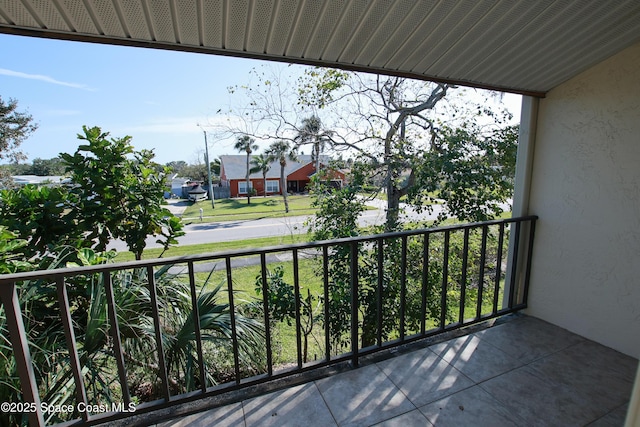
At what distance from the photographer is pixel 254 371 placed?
2.22 metres

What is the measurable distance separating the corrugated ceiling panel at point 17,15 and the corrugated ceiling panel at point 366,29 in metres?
1.37

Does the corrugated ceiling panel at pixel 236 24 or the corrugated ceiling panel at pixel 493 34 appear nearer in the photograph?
the corrugated ceiling panel at pixel 236 24

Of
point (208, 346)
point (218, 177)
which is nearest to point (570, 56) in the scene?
point (208, 346)

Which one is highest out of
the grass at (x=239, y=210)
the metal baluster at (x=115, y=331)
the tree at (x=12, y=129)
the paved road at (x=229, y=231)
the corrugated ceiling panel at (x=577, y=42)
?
the tree at (x=12, y=129)

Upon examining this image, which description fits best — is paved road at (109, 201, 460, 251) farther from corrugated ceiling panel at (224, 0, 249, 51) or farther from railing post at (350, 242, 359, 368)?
corrugated ceiling panel at (224, 0, 249, 51)

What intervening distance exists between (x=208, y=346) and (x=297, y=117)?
4712 mm

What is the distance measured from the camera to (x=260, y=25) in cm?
139

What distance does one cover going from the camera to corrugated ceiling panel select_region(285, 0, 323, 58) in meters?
1.34

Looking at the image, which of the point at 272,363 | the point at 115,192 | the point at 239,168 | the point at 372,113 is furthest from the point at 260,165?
the point at 272,363

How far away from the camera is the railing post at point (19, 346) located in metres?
1.26

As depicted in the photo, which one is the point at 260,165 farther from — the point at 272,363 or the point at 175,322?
the point at 272,363

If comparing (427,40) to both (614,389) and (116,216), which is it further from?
(116,216)

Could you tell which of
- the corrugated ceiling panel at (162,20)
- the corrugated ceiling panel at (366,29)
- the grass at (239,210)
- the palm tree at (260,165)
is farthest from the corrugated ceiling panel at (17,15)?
the palm tree at (260,165)

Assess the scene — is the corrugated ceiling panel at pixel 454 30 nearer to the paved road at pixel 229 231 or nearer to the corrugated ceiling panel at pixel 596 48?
the corrugated ceiling panel at pixel 596 48
